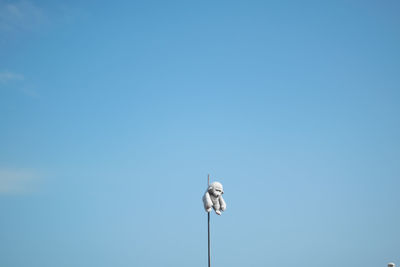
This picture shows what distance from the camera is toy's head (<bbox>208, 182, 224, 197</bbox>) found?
2308 cm

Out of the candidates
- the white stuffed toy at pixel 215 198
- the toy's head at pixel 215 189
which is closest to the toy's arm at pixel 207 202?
the white stuffed toy at pixel 215 198

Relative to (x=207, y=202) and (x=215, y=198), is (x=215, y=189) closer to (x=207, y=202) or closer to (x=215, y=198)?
(x=215, y=198)

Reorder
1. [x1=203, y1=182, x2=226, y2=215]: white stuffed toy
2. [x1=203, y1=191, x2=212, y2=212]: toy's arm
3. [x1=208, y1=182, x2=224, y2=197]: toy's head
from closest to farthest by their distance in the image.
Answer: [x1=203, y1=191, x2=212, y2=212]: toy's arm → [x1=203, y1=182, x2=226, y2=215]: white stuffed toy → [x1=208, y1=182, x2=224, y2=197]: toy's head

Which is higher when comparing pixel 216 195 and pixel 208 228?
pixel 216 195

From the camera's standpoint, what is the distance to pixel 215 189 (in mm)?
23125

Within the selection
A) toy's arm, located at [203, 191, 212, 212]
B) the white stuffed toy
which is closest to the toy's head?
the white stuffed toy

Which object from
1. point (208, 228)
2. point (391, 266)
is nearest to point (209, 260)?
point (208, 228)

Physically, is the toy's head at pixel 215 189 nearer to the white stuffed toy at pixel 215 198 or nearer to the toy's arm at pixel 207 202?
the white stuffed toy at pixel 215 198

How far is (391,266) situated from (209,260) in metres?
13.5

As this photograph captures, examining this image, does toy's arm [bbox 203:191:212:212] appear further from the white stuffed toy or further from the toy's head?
the toy's head

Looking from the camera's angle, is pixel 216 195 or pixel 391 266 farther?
pixel 391 266

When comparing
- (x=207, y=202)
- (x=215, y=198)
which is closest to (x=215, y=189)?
(x=215, y=198)

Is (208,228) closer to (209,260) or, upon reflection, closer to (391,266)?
(209,260)

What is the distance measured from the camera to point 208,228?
2292 cm
